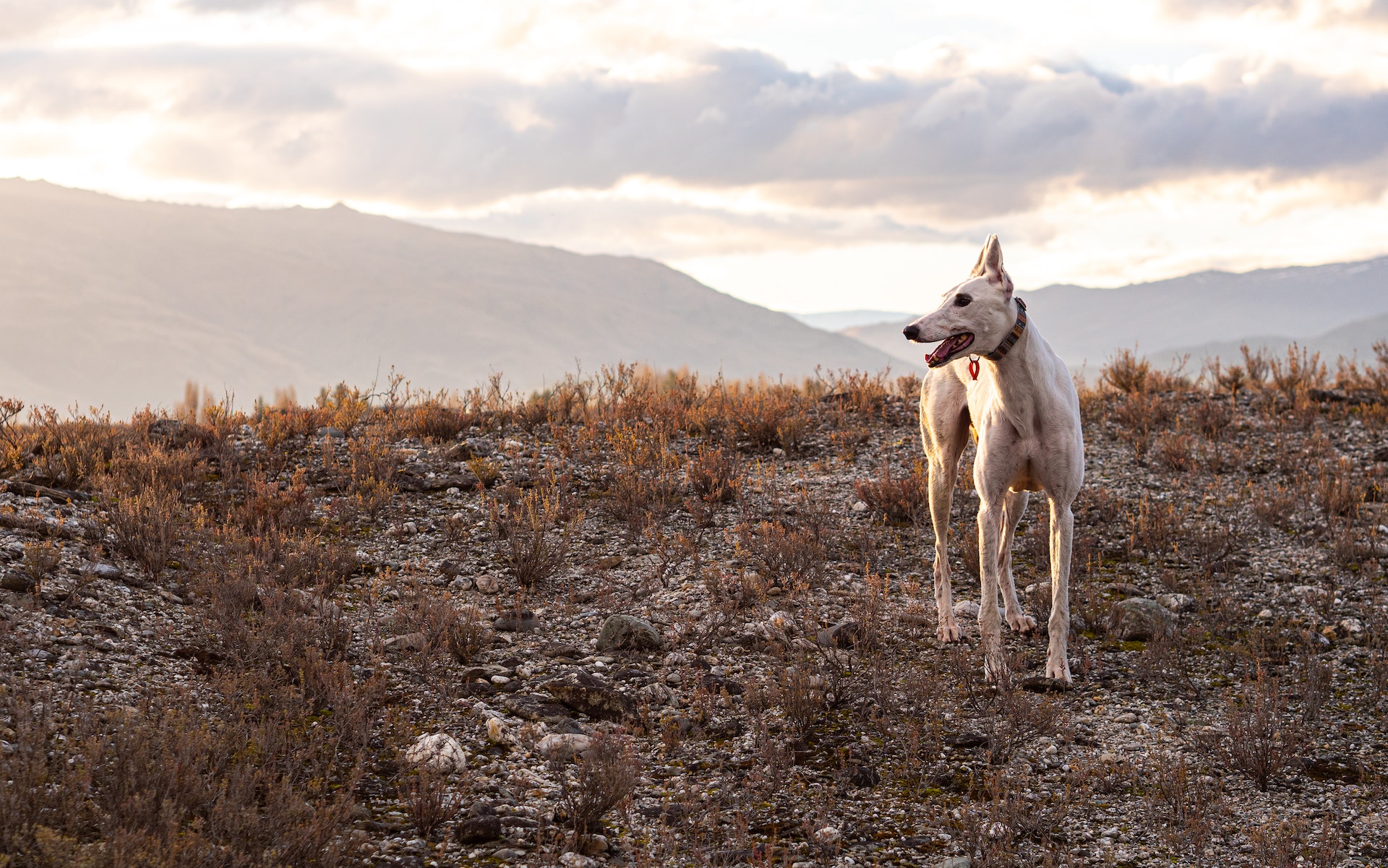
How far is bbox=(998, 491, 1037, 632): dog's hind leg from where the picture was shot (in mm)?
6645

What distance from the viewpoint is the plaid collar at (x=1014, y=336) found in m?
5.56

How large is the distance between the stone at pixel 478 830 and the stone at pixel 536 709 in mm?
1002

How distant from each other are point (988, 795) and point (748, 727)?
4.29ft

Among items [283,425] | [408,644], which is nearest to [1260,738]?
[408,644]

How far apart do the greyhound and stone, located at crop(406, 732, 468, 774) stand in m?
3.14

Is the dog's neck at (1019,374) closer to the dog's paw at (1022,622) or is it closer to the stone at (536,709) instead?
the dog's paw at (1022,622)

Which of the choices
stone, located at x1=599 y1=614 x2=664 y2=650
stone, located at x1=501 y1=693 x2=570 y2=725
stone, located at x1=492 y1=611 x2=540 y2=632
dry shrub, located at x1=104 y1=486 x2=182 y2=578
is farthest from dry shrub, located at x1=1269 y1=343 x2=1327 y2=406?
dry shrub, located at x1=104 y1=486 x2=182 y2=578

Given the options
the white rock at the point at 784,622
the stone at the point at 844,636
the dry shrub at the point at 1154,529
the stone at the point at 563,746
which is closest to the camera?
the stone at the point at 563,746

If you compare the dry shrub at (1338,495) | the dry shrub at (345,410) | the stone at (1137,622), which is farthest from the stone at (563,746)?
the dry shrub at (1338,495)

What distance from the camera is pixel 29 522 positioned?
6.55 m

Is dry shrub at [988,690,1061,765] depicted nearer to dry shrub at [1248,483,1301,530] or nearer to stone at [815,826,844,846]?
stone at [815,826,844,846]

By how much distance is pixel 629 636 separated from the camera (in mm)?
6207

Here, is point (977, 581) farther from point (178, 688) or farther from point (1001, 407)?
point (178, 688)

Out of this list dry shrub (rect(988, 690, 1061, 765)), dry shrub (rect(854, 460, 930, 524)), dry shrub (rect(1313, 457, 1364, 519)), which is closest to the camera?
dry shrub (rect(988, 690, 1061, 765))
